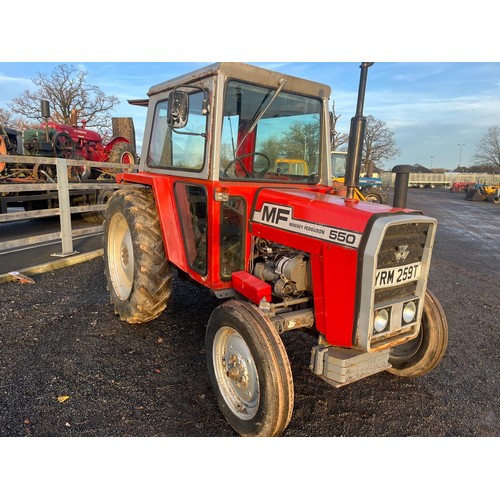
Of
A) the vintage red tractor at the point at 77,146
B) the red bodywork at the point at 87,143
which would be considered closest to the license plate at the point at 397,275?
the vintage red tractor at the point at 77,146

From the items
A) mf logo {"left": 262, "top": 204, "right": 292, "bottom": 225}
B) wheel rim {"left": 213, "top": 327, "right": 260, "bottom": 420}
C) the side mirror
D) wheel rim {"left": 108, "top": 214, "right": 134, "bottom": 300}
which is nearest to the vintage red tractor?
wheel rim {"left": 108, "top": 214, "right": 134, "bottom": 300}

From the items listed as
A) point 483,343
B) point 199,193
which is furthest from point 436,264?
point 199,193

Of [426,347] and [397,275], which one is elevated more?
[397,275]

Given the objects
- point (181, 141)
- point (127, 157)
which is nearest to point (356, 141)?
point (181, 141)

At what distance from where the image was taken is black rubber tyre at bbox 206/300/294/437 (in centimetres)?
212

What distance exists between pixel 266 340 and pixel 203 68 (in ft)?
6.69

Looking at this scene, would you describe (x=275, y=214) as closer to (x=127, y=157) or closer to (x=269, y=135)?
(x=269, y=135)

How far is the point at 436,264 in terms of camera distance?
280 inches

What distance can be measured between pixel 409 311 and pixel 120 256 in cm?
309

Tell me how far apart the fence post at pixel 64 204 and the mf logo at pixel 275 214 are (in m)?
4.56

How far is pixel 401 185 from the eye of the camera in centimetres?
261

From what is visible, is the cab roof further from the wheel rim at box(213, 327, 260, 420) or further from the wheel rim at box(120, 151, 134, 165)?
the wheel rim at box(120, 151, 134, 165)

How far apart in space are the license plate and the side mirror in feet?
5.40

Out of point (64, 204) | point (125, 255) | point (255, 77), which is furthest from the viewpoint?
point (64, 204)
